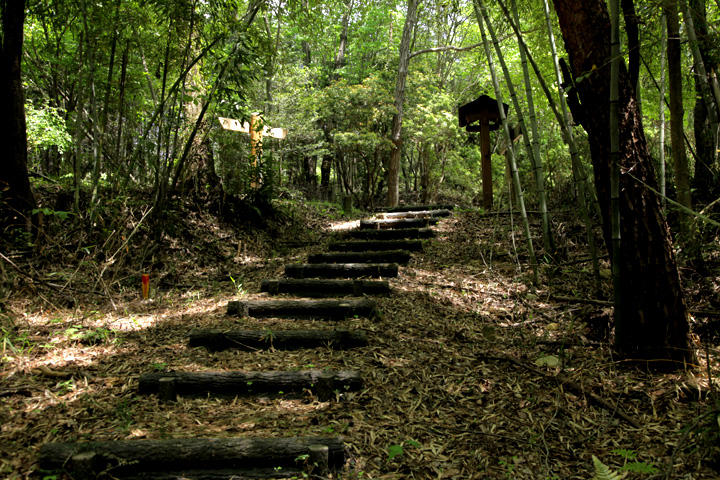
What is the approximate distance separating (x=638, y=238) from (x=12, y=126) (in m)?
5.09

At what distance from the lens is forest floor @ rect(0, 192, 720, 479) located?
1912 mm

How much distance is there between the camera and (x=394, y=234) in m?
5.91

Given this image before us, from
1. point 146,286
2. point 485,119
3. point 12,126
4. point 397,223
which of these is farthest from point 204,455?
point 485,119

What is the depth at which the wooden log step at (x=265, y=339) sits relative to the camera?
118 inches

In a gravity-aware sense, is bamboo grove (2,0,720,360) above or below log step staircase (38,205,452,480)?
above

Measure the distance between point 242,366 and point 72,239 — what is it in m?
2.83

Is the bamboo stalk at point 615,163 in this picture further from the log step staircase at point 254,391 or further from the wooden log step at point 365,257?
the wooden log step at point 365,257

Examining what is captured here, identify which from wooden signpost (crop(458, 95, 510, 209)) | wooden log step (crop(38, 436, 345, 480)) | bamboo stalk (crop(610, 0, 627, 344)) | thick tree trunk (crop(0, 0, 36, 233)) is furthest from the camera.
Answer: wooden signpost (crop(458, 95, 510, 209))

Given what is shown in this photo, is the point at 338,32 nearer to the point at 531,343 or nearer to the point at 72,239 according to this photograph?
the point at 72,239

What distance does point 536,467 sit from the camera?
1844 mm

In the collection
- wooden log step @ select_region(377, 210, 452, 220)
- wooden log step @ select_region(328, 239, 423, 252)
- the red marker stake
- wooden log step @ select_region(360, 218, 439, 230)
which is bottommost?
the red marker stake

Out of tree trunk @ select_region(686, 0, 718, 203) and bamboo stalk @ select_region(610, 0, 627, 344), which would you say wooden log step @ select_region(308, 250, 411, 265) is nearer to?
bamboo stalk @ select_region(610, 0, 627, 344)

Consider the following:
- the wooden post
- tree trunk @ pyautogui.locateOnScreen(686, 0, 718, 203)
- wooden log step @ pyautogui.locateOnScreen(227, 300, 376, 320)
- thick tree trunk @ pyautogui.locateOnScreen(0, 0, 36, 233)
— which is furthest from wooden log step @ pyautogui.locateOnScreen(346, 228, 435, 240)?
thick tree trunk @ pyautogui.locateOnScreen(0, 0, 36, 233)

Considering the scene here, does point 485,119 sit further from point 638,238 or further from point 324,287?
point 638,238
